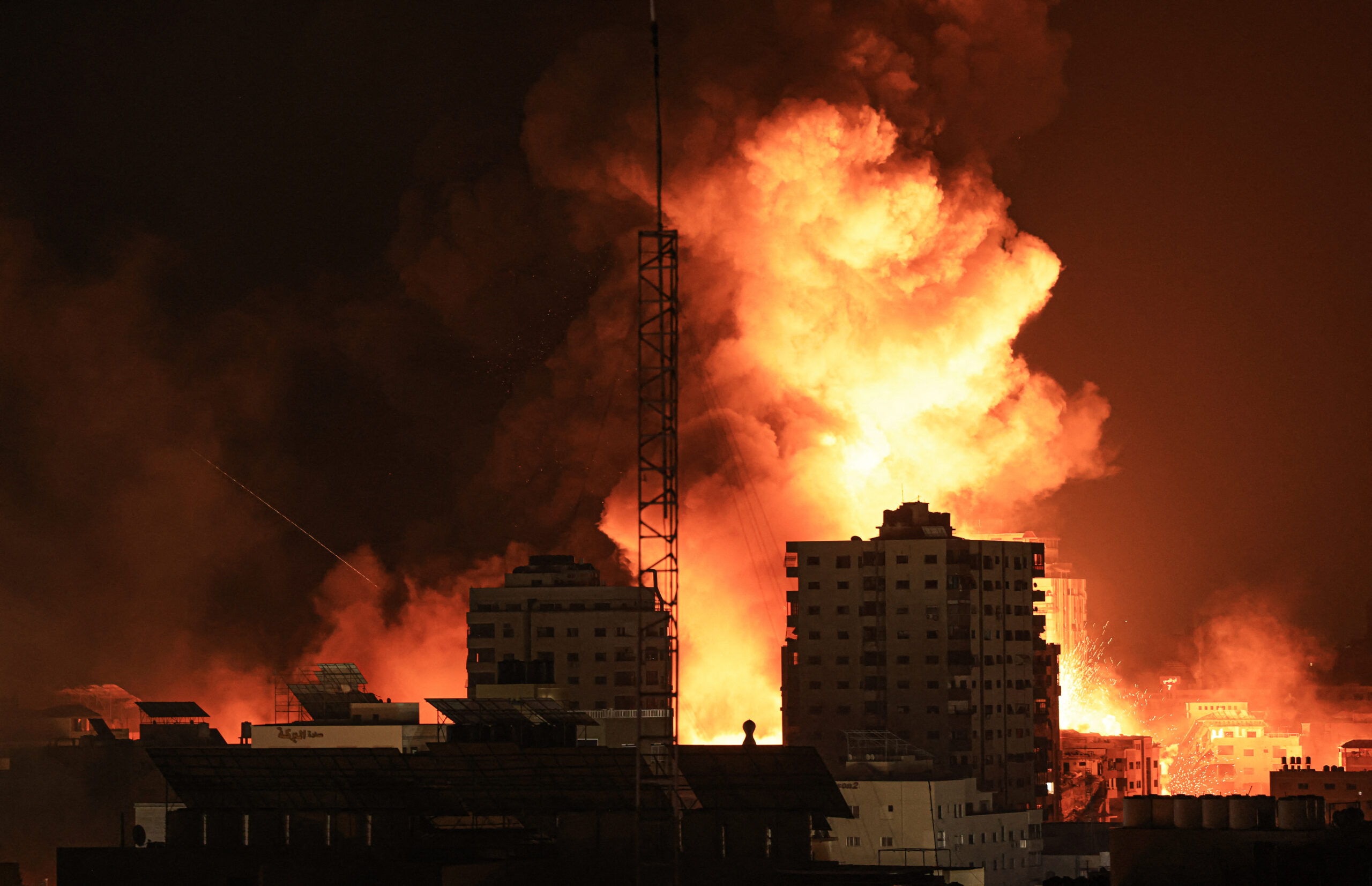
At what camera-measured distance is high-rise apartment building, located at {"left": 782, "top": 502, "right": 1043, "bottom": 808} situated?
104 meters

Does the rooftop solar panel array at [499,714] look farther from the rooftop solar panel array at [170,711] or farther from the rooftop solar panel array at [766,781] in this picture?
the rooftop solar panel array at [170,711]

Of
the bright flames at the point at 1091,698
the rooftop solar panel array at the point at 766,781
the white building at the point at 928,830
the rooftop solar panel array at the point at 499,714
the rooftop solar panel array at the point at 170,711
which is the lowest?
the white building at the point at 928,830

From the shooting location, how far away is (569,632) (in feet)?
363

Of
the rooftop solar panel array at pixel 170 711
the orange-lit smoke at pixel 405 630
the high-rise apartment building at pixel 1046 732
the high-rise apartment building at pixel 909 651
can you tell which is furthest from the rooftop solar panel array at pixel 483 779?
the high-rise apartment building at pixel 1046 732

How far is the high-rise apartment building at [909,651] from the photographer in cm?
10375

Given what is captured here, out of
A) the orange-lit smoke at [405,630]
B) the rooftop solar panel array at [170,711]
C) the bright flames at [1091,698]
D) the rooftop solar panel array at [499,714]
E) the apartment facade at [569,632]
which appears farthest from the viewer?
the bright flames at [1091,698]

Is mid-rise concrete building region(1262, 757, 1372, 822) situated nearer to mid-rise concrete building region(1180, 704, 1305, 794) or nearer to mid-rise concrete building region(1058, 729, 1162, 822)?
mid-rise concrete building region(1058, 729, 1162, 822)

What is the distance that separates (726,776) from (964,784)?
30246mm

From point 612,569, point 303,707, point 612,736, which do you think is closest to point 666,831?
point 612,736

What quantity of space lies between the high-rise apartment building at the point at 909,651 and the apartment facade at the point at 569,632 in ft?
24.2

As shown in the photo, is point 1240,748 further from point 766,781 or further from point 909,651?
point 766,781

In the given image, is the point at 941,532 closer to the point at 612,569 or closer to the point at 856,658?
the point at 856,658

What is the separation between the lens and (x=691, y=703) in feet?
339

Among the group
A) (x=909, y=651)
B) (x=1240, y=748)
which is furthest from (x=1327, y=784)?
(x=1240, y=748)
